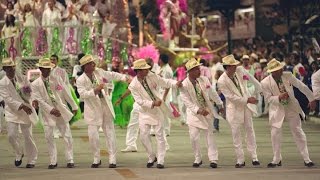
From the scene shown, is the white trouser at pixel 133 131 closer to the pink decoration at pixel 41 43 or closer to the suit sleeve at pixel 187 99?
the suit sleeve at pixel 187 99

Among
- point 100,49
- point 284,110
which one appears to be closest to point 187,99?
point 284,110

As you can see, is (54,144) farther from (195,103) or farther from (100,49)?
(100,49)

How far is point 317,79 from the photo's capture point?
1566 centimetres

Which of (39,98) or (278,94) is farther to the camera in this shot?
(39,98)

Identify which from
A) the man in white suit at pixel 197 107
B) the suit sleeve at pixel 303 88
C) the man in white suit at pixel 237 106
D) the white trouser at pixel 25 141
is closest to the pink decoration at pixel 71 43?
the white trouser at pixel 25 141

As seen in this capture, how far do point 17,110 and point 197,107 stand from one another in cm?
321

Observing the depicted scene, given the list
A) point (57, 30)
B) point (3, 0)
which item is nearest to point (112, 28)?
point (57, 30)

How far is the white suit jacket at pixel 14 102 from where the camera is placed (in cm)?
1552

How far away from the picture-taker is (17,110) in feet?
51.3


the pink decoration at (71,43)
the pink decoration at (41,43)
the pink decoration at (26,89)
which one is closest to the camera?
the pink decoration at (26,89)

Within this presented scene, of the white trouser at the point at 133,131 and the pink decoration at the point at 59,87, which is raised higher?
the pink decoration at the point at 59,87

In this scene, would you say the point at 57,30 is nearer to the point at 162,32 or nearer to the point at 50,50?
the point at 50,50

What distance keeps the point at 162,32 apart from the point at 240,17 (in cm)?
1169

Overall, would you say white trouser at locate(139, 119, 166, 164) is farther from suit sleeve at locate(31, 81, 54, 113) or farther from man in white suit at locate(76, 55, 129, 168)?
suit sleeve at locate(31, 81, 54, 113)
